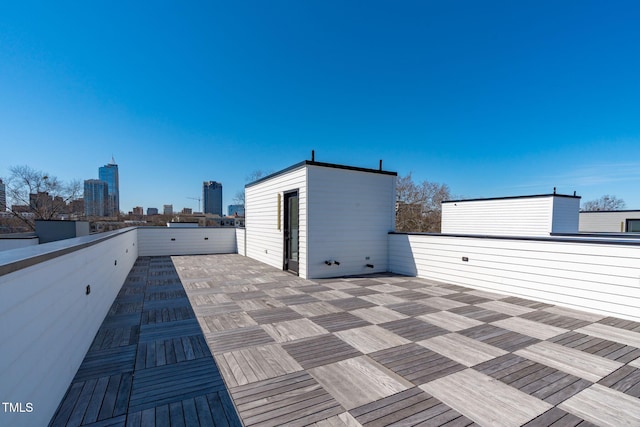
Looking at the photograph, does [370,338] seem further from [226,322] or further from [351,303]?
[226,322]

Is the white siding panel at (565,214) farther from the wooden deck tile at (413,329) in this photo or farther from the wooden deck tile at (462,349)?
the wooden deck tile at (462,349)

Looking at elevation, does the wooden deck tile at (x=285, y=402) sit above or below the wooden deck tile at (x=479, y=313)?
above

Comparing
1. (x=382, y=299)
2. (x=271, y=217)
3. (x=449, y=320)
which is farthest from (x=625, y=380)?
(x=271, y=217)

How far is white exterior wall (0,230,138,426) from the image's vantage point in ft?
3.70

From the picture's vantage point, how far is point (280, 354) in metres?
2.47

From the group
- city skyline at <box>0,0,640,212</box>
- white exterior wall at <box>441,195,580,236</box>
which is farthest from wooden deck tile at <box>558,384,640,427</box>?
white exterior wall at <box>441,195,580,236</box>

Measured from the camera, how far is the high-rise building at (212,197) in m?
43.8

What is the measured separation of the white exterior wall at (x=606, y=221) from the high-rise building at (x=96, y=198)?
37.6 m

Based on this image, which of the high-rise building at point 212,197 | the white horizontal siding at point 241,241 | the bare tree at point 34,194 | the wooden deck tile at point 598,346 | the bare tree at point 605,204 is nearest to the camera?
the wooden deck tile at point 598,346

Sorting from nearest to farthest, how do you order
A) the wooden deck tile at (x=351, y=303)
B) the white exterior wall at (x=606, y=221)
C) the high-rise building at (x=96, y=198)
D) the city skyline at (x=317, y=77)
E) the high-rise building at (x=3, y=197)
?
the wooden deck tile at (x=351, y=303)
the city skyline at (x=317, y=77)
the white exterior wall at (x=606, y=221)
the high-rise building at (x=3, y=197)
the high-rise building at (x=96, y=198)

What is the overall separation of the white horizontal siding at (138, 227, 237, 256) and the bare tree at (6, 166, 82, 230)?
12.5 meters

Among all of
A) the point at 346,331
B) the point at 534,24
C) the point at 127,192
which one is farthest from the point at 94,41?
the point at 127,192

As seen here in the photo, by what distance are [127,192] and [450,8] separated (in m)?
37.1

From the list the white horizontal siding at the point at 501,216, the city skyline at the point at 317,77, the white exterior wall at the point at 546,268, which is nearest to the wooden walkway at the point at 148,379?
the city skyline at the point at 317,77
